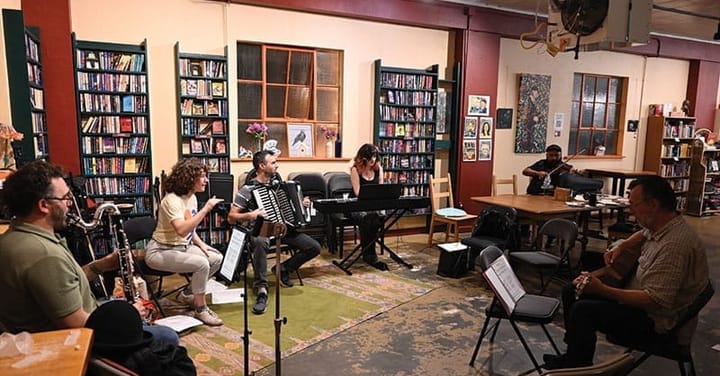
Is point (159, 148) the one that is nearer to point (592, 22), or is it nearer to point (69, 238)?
point (69, 238)

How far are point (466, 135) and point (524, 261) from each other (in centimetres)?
→ 309

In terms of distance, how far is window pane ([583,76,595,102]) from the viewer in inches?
319

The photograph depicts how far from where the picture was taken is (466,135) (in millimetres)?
6805

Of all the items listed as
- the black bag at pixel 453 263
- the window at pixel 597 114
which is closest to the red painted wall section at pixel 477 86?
the window at pixel 597 114

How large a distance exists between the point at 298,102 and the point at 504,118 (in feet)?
10.5

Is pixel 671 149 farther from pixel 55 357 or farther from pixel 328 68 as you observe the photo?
pixel 55 357

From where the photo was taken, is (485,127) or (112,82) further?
(485,127)

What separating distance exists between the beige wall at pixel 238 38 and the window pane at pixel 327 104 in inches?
5.7

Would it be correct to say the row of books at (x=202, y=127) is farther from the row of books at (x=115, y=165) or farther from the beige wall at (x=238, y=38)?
the row of books at (x=115, y=165)

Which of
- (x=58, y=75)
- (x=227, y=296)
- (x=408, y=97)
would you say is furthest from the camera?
(x=408, y=97)

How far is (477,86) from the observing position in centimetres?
679

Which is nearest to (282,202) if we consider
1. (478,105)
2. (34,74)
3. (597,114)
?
(34,74)

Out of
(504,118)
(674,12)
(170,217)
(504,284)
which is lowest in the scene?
(504,284)

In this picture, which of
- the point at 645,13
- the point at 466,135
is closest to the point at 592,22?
the point at 645,13
